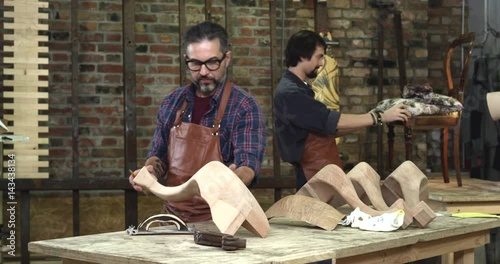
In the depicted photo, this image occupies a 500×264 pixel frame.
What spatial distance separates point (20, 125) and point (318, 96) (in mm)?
2135

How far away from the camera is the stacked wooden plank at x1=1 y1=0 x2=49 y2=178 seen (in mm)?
5793

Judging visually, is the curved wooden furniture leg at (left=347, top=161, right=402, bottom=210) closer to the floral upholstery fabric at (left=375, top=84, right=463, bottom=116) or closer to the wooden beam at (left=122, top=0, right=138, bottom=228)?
the floral upholstery fabric at (left=375, top=84, right=463, bottom=116)

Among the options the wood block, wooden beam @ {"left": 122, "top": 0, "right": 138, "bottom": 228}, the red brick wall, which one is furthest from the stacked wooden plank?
the wood block

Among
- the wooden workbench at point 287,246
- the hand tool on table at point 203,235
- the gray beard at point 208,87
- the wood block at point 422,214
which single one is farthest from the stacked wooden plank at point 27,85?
the wood block at point 422,214

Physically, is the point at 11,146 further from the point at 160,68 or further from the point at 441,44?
the point at 441,44

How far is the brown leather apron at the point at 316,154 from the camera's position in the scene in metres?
4.75

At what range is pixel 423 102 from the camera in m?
5.86

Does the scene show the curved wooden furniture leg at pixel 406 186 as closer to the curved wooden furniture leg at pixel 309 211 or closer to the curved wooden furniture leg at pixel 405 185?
the curved wooden furniture leg at pixel 405 185

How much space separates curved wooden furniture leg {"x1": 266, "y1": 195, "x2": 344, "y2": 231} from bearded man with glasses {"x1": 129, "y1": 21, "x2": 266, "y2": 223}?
20 cm

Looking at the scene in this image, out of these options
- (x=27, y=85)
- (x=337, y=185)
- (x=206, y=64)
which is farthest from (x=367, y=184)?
(x=27, y=85)

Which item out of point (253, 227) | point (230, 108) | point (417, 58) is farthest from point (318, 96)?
point (253, 227)

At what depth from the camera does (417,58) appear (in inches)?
288

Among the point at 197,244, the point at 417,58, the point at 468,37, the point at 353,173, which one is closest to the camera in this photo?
the point at 197,244

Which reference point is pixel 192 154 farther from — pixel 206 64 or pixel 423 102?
pixel 423 102
